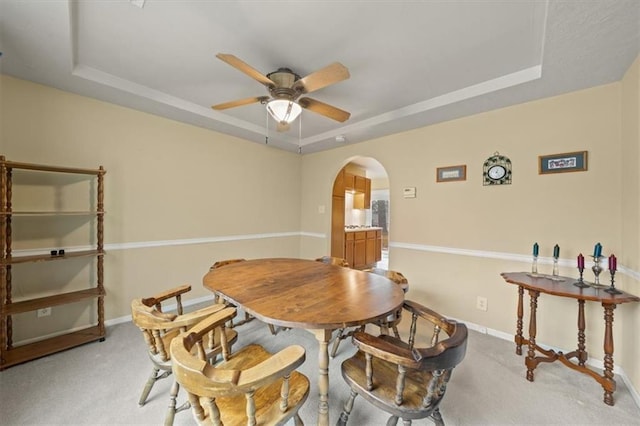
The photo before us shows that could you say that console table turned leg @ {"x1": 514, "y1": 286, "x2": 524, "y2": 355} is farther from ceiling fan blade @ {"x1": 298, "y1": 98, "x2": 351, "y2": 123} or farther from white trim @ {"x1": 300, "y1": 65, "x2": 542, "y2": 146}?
ceiling fan blade @ {"x1": 298, "y1": 98, "x2": 351, "y2": 123}

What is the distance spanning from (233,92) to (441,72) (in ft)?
6.66

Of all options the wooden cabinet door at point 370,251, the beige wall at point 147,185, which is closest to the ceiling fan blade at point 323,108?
the beige wall at point 147,185

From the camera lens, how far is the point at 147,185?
2953mm

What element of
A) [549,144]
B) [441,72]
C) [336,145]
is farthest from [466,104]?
[336,145]

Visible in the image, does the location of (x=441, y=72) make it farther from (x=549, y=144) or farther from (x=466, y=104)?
(x=549, y=144)

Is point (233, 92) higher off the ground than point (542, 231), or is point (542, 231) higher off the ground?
point (233, 92)

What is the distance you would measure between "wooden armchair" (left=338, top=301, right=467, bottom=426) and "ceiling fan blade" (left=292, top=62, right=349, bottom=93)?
155cm

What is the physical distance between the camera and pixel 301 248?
4.80m

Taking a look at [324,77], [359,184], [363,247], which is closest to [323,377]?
[324,77]

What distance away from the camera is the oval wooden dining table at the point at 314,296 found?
1215 mm

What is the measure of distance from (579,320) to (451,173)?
5.78 feet

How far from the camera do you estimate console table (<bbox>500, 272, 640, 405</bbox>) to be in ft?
5.55

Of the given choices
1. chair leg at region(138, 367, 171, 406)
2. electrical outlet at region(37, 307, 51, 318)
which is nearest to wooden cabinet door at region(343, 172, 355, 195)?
chair leg at region(138, 367, 171, 406)

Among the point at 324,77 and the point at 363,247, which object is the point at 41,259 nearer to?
the point at 324,77
